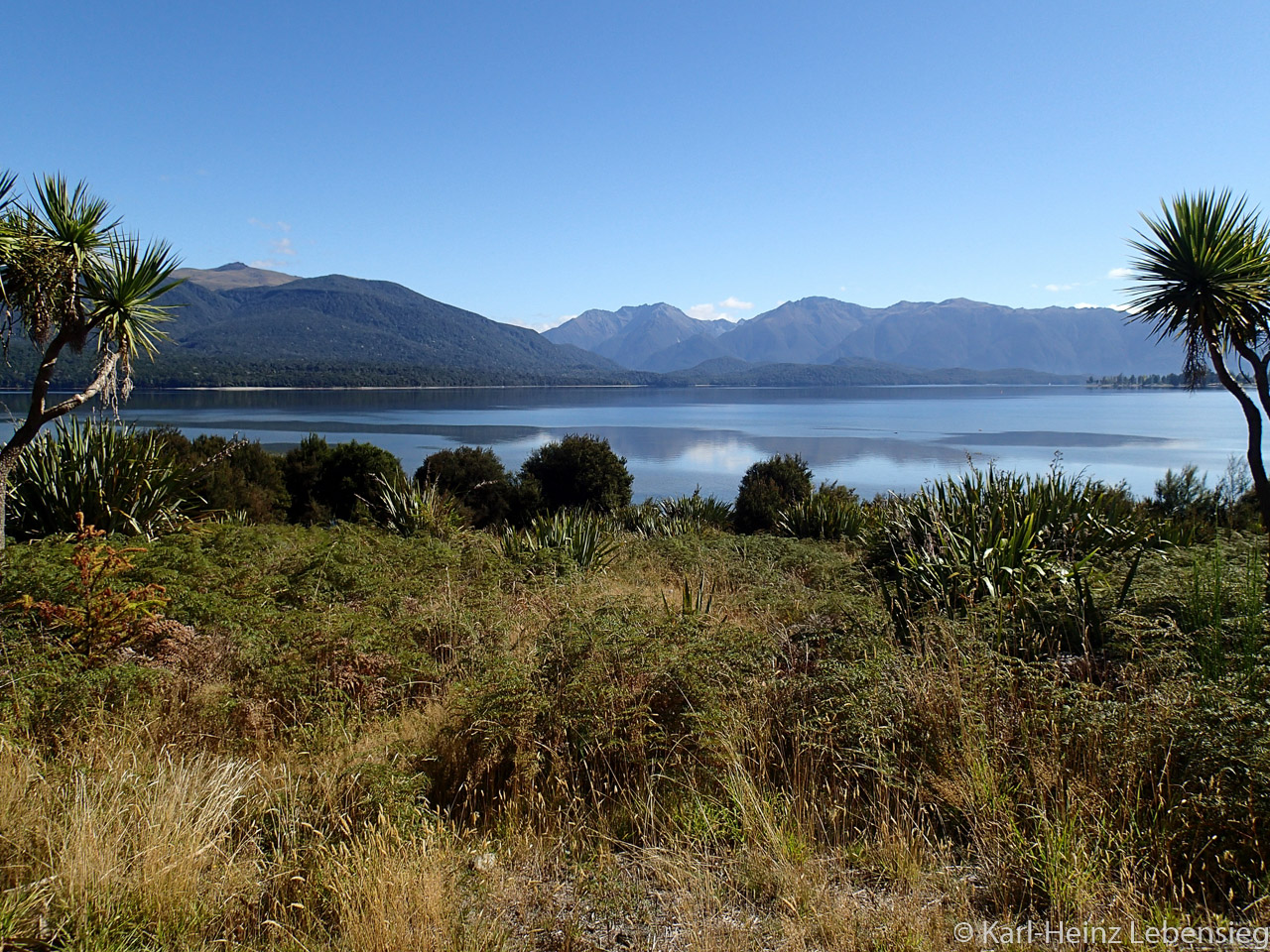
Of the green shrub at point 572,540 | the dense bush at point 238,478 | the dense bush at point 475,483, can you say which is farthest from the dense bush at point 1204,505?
the dense bush at point 238,478

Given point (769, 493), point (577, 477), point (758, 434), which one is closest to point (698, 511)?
point (769, 493)

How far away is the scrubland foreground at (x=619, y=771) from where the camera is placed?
8.53ft

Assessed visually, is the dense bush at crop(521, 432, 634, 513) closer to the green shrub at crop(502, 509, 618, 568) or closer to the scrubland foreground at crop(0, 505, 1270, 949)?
the green shrub at crop(502, 509, 618, 568)

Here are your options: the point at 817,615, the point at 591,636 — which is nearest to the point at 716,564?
the point at 817,615

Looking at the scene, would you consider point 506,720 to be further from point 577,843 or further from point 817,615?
point 817,615

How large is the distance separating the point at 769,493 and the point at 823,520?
14.5 ft

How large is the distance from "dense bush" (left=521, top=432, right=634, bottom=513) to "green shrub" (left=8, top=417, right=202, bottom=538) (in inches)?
468

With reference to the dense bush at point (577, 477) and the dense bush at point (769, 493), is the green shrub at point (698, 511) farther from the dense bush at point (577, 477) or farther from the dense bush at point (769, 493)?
the dense bush at point (577, 477)

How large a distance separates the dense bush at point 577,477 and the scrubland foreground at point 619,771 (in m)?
15.7

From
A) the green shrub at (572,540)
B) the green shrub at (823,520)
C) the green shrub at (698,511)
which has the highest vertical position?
the green shrub at (572,540)

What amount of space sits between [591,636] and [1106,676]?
113 inches

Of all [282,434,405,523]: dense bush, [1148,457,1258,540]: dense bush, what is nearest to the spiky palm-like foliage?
[1148,457,1258,540]: dense bush

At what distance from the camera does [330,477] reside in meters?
17.3

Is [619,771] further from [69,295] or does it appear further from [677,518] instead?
[677,518]
